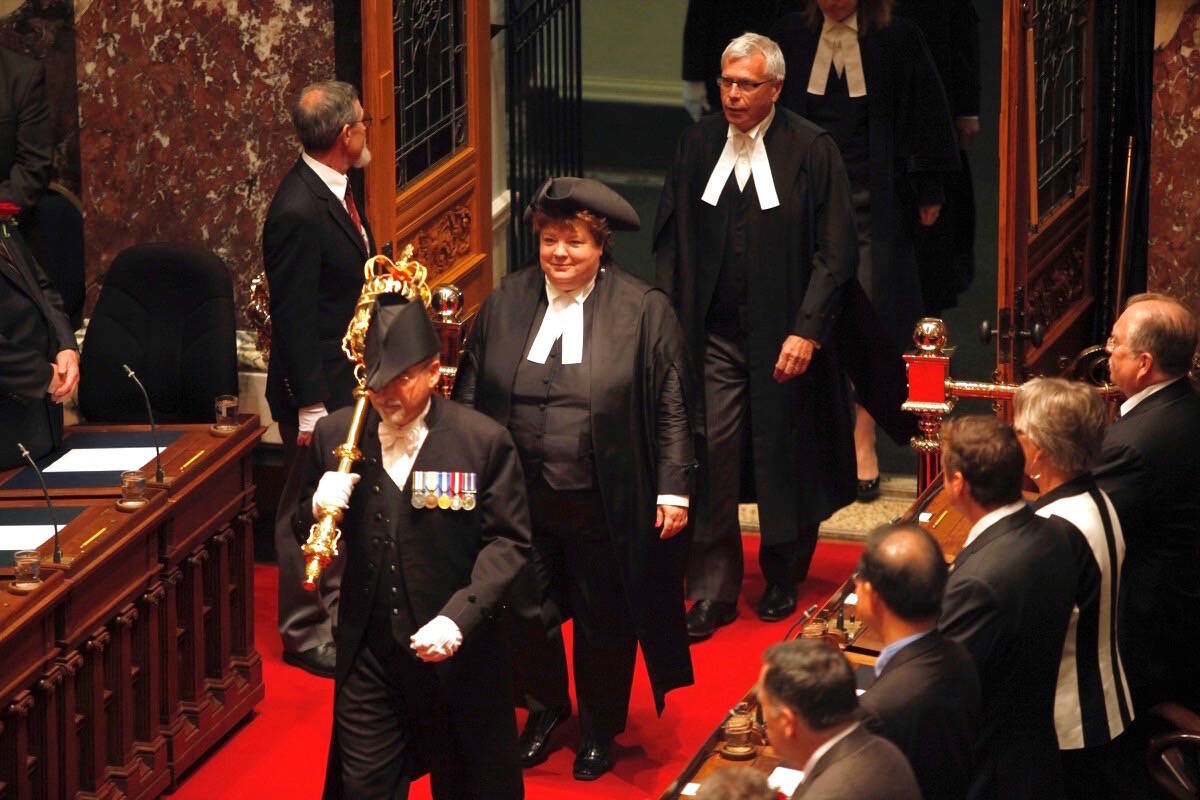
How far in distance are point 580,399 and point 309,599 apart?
158 cm

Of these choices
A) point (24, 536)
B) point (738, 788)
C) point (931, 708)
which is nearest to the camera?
point (738, 788)

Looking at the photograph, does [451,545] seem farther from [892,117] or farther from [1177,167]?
[892,117]

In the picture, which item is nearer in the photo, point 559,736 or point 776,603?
point 559,736

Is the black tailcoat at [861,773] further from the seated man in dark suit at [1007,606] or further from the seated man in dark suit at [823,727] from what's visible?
the seated man in dark suit at [1007,606]

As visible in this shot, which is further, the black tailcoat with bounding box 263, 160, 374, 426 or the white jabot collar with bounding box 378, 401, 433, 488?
the black tailcoat with bounding box 263, 160, 374, 426

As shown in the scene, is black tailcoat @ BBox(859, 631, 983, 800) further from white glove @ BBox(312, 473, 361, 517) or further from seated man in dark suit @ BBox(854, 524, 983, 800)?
white glove @ BBox(312, 473, 361, 517)

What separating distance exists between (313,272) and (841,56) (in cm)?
256

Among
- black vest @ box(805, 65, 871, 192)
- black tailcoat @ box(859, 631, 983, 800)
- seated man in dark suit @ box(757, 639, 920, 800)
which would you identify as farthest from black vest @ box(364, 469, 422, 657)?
black vest @ box(805, 65, 871, 192)

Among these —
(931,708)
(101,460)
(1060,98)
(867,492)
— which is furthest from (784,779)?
(867,492)

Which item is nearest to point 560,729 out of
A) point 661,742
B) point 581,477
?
point 661,742

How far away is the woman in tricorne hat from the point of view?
5645mm

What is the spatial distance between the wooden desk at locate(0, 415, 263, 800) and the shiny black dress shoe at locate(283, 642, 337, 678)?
1.06 ft

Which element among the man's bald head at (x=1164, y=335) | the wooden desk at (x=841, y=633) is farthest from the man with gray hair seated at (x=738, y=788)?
the man's bald head at (x=1164, y=335)

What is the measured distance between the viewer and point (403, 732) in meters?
4.85
